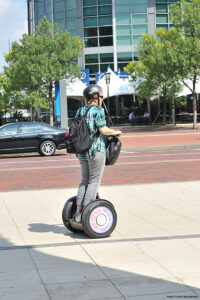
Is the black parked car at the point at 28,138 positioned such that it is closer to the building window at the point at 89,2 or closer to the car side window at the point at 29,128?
the car side window at the point at 29,128

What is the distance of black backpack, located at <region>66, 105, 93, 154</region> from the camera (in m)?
5.84

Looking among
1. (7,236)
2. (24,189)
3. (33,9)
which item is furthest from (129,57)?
(7,236)

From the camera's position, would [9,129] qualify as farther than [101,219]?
Yes

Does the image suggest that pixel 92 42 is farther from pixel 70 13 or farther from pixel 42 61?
pixel 42 61

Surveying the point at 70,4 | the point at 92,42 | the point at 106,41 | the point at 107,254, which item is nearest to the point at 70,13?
the point at 70,4

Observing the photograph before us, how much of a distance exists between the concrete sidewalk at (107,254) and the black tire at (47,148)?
11506mm

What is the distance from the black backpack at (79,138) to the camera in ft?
19.2

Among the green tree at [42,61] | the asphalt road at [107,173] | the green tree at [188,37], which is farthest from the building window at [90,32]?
the asphalt road at [107,173]

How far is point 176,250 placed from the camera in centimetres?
548

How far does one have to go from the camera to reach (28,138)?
20297mm

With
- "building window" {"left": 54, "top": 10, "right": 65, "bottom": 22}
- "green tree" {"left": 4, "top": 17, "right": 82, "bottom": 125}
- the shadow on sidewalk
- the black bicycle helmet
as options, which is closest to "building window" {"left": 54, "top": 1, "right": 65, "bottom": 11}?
"building window" {"left": 54, "top": 10, "right": 65, "bottom": 22}

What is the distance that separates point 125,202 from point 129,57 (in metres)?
45.8

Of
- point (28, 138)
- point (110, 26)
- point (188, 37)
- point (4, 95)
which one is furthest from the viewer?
point (110, 26)

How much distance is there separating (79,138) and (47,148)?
1464cm
